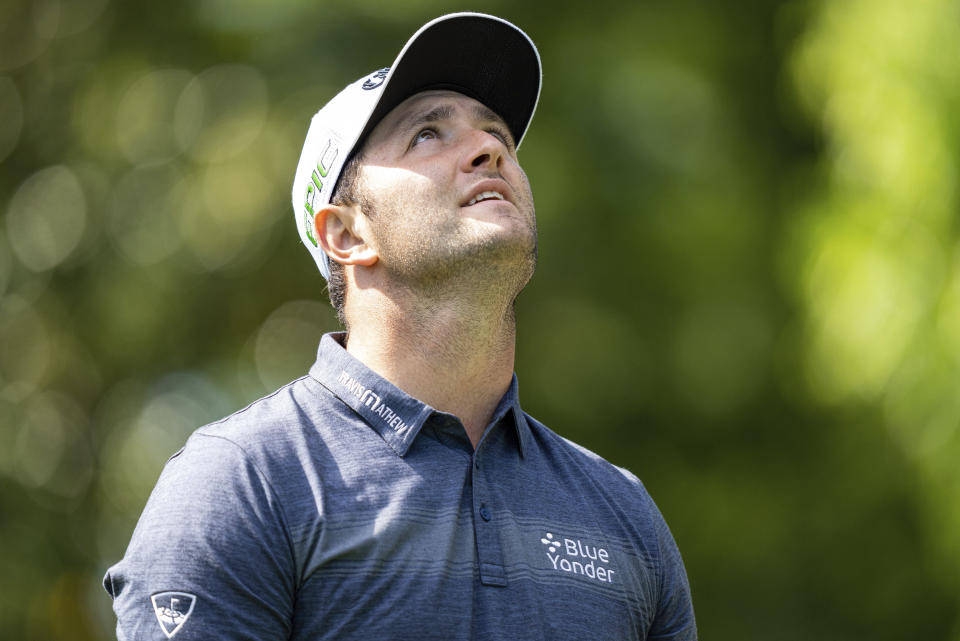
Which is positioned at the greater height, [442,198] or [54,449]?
[442,198]

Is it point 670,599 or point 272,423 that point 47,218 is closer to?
point 272,423

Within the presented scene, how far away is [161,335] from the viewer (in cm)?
742

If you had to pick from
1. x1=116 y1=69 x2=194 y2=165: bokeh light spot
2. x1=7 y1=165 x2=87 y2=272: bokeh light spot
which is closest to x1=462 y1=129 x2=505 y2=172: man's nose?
x1=116 y1=69 x2=194 y2=165: bokeh light spot

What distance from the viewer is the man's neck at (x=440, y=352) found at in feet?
8.70

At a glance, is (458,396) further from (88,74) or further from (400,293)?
(88,74)

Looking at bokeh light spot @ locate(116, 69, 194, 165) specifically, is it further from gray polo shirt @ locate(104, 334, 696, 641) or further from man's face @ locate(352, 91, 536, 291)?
gray polo shirt @ locate(104, 334, 696, 641)

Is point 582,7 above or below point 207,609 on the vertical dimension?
above

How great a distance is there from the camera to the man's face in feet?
8.77

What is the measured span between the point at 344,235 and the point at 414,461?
0.66m

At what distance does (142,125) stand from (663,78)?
9.81 feet

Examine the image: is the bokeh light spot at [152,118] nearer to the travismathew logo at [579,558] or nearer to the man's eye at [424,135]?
the man's eye at [424,135]

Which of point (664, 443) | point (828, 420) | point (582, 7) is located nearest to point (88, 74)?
point (582, 7)

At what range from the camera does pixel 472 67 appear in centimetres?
302

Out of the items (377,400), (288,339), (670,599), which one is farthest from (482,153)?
(288,339)
